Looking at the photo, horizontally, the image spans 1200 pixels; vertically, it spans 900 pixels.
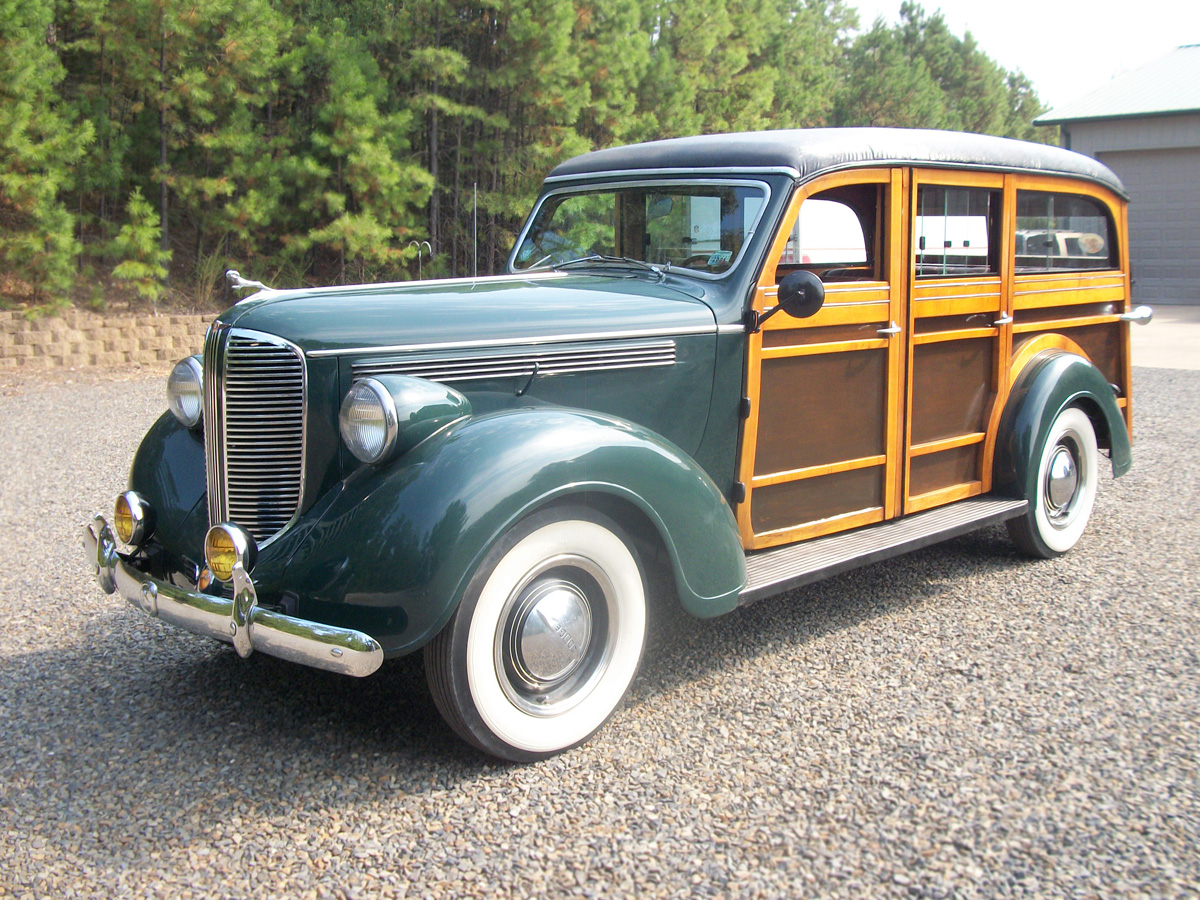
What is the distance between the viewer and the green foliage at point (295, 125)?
1095 centimetres

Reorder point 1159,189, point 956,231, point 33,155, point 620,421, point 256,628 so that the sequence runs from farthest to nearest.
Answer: point 1159,189 → point 33,155 → point 956,231 → point 620,421 → point 256,628

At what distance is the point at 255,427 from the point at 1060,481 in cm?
368

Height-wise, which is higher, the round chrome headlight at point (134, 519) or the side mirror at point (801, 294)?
the side mirror at point (801, 294)

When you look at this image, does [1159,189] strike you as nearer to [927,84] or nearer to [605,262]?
[927,84]

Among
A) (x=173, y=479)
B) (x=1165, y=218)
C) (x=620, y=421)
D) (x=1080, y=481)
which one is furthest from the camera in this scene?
(x=1165, y=218)

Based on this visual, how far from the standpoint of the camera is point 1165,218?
18.2 metres

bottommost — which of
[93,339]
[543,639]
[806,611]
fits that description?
[806,611]

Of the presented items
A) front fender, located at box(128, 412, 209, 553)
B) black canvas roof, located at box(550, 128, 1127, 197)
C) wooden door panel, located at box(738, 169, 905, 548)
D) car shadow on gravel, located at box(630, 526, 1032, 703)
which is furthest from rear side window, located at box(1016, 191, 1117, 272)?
front fender, located at box(128, 412, 209, 553)

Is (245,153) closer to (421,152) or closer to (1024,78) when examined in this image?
(421,152)

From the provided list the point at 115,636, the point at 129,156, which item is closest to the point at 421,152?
the point at 129,156

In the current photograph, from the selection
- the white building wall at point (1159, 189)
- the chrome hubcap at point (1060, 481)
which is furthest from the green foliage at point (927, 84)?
the chrome hubcap at point (1060, 481)

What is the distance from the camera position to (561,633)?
304 cm

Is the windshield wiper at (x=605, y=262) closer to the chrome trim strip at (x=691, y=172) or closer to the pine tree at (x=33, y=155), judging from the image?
the chrome trim strip at (x=691, y=172)

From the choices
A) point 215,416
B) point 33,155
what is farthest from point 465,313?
point 33,155
